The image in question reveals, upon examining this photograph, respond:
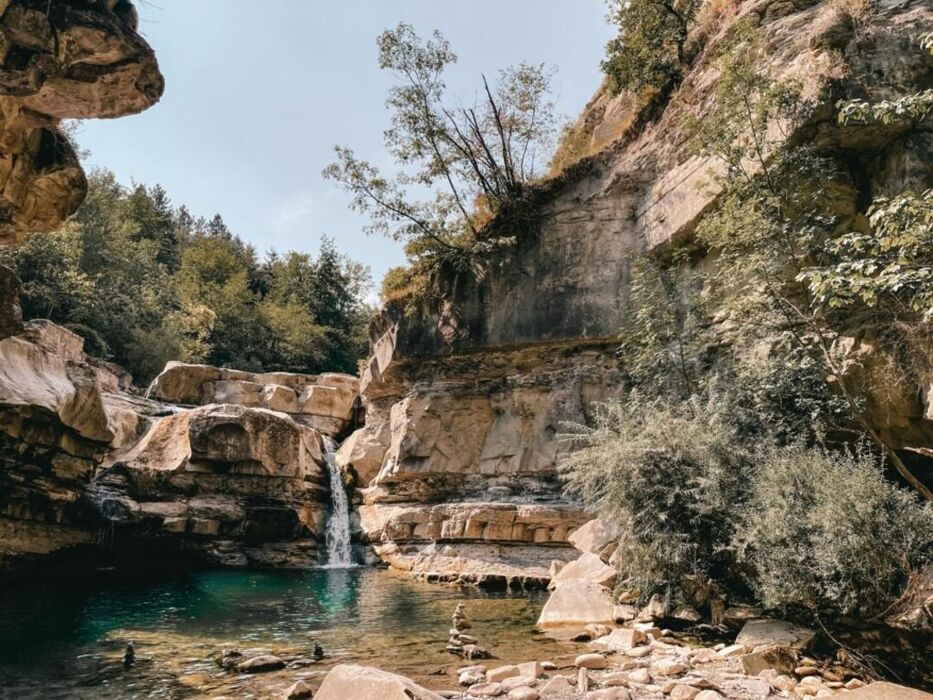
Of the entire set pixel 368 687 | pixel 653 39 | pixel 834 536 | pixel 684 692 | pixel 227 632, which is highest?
pixel 653 39

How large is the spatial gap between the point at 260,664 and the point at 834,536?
23.0ft

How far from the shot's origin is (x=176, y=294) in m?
44.9

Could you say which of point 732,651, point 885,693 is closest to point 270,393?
point 732,651

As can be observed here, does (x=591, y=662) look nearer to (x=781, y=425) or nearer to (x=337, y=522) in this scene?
(x=781, y=425)

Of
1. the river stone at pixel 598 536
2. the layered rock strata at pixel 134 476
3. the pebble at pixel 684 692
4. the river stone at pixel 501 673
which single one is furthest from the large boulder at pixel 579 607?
the layered rock strata at pixel 134 476

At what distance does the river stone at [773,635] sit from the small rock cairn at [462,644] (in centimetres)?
326

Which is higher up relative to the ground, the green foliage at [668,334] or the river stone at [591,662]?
the green foliage at [668,334]

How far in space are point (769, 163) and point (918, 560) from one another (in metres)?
7.00

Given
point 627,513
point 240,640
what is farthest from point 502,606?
point 240,640

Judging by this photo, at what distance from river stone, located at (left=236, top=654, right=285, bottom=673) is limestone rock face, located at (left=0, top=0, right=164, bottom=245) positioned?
8.06m

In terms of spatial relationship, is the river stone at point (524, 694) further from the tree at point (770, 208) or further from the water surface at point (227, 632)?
the tree at point (770, 208)

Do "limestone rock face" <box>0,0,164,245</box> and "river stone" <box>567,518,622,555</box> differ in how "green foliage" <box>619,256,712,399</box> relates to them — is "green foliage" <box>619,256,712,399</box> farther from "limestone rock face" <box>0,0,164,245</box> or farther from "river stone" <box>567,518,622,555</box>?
"limestone rock face" <box>0,0,164,245</box>

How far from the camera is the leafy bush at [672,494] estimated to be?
873cm

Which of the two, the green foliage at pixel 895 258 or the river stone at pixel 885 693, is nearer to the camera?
the river stone at pixel 885 693
